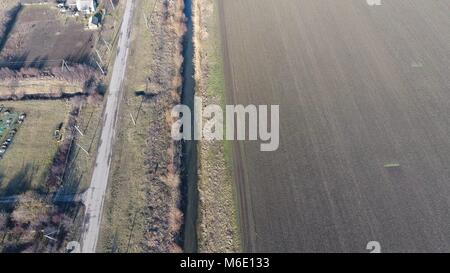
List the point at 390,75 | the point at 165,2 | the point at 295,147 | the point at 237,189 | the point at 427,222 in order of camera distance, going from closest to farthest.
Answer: the point at 427,222
the point at 237,189
the point at 295,147
the point at 390,75
the point at 165,2

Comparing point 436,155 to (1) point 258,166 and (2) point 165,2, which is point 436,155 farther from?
(2) point 165,2

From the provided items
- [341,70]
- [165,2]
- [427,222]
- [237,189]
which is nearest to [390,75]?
[341,70]

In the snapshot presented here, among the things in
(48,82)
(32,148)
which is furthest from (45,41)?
(32,148)

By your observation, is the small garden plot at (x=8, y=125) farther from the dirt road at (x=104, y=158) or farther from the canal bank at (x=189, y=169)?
the canal bank at (x=189, y=169)

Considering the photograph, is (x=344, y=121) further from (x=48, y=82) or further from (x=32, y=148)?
(x=48, y=82)

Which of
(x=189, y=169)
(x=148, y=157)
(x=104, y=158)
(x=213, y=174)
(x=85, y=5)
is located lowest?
(x=189, y=169)
